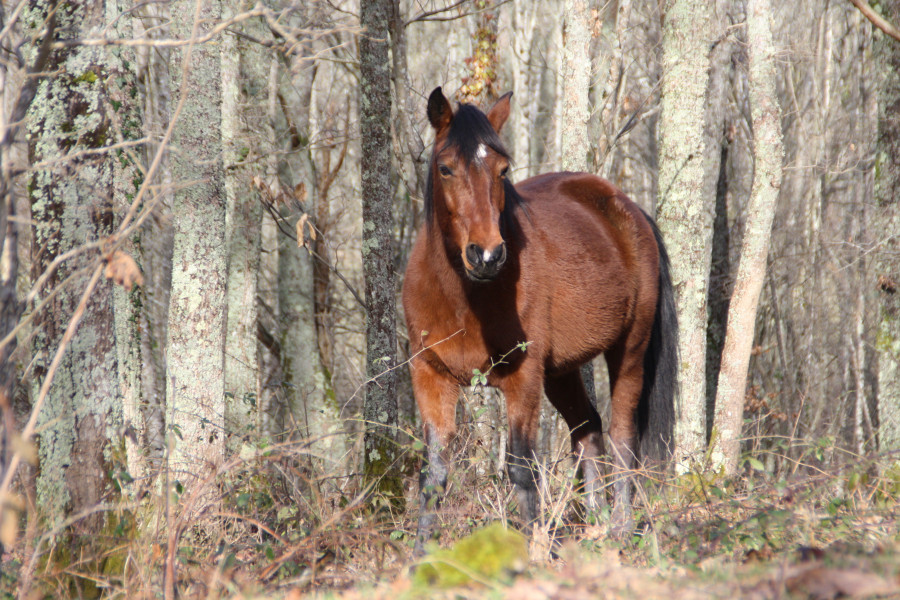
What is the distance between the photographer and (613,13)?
38.0 ft

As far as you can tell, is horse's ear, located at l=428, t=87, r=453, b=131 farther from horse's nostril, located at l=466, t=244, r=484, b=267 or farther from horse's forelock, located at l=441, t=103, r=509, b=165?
horse's nostril, located at l=466, t=244, r=484, b=267

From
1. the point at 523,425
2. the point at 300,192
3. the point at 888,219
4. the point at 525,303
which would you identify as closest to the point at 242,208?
the point at 300,192

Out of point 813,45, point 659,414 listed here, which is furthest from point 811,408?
point 659,414

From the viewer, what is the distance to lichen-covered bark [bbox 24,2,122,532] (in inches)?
137

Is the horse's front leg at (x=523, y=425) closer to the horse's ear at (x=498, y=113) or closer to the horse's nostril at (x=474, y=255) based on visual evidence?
the horse's nostril at (x=474, y=255)

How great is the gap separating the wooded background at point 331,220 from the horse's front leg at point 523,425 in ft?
1.39

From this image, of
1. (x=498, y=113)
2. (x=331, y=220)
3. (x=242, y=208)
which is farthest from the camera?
(x=331, y=220)

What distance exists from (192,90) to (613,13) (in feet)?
29.1

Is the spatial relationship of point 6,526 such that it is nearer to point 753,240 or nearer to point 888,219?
point 753,240

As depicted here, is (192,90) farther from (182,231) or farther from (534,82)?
(534,82)

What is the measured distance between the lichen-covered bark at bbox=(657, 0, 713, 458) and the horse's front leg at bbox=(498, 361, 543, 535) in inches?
90.2

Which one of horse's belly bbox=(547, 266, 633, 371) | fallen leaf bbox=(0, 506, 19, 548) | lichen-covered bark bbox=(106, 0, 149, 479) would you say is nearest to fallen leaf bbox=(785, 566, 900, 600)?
fallen leaf bbox=(0, 506, 19, 548)

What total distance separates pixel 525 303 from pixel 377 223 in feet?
5.18

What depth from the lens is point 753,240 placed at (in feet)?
20.1
